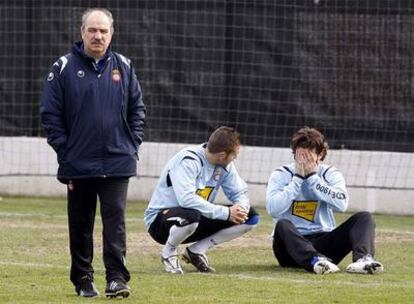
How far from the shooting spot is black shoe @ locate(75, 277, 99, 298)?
28.1 feet

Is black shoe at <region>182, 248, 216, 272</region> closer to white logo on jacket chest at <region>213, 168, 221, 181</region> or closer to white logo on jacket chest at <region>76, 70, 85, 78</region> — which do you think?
white logo on jacket chest at <region>213, 168, 221, 181</region>

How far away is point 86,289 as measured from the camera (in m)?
8.59

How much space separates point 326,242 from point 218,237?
83 centimetres

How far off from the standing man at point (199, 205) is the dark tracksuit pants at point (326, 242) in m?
0.30

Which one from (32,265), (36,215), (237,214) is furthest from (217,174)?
(36,215)

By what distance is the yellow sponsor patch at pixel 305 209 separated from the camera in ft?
33.9

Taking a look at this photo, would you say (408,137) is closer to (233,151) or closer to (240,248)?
(240,248)

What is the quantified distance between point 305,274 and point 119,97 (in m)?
2.32

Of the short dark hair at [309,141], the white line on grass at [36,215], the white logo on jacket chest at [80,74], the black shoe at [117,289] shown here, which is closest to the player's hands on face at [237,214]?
the short dark hair at [309,141]

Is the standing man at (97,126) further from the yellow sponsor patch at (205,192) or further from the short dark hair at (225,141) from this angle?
the yellow sponsor patch at (205,192)

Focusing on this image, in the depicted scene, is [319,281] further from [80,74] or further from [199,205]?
[80,74]

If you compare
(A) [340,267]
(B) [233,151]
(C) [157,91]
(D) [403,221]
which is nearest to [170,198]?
(B) [233,151]

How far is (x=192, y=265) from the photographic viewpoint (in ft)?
34.3

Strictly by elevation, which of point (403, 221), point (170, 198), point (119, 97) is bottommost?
point (403, 221)
